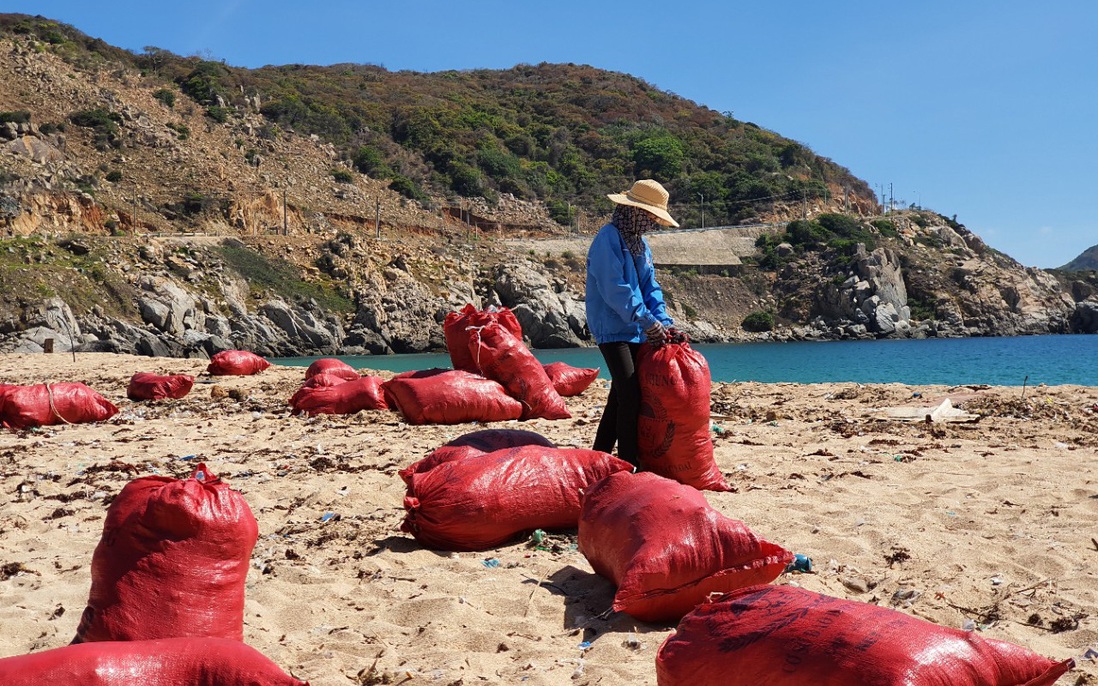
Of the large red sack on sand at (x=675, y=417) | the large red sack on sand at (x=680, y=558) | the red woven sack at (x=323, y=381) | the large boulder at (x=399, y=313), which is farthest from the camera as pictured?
the large boulder at (x=399, y=313)

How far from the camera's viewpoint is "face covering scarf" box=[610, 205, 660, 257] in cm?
506

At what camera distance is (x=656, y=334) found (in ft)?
16.1

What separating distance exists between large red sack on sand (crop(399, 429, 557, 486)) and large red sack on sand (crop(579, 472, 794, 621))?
1.29m

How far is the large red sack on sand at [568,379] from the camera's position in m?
9.44

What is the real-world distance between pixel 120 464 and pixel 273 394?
4.13m

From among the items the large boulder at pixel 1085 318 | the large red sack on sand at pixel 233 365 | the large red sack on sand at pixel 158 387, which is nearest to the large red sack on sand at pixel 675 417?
the large red sack on sand at pixel 158 387

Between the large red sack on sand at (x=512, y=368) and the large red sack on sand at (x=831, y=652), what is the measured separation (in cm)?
547

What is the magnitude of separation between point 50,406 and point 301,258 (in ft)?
111

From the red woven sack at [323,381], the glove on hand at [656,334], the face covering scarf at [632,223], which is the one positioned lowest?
the red woven sack at [323,381]

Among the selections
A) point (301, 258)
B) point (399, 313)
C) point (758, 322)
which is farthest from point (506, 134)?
point (399, 313)

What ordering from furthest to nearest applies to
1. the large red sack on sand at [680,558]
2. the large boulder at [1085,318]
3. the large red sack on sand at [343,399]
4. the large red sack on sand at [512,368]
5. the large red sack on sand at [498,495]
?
the large boulder at [1085,318] < the large red sack on sand at [343,399] < the large red sack on sand at [512,368] < the large red sack on sand at [498,495] < the large red sack on sand at [680,558]

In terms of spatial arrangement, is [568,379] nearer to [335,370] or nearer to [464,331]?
[464,331]

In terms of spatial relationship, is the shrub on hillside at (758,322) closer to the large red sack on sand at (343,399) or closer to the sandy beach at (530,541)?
the sandy beach at (530,541)

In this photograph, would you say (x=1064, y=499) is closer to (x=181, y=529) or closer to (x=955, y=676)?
(x=955, y=676)
